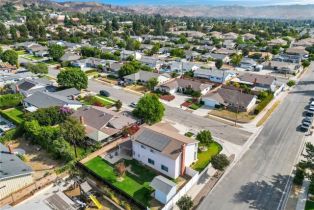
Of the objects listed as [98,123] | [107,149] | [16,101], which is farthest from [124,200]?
[16,101]

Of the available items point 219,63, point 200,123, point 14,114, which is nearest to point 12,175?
point 14,114

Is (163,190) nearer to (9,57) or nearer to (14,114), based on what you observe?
(14,114)

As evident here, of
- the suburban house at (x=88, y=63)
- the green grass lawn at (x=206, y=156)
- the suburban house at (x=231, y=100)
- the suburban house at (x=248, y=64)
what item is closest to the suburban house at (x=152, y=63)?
the suburban house at (x=88, y=63)

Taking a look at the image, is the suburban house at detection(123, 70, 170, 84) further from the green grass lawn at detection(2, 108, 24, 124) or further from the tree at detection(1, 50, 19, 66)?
the tree at detection(1, 50, 19, 66)

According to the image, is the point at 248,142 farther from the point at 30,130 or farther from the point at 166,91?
the point at 30,130

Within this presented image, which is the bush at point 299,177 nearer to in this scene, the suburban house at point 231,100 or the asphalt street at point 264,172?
the asphalt street at point 264,172

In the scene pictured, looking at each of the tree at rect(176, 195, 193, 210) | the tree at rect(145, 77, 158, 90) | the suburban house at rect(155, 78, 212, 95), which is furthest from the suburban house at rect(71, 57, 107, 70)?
the tree at rect(176, 195, 193, 210)
